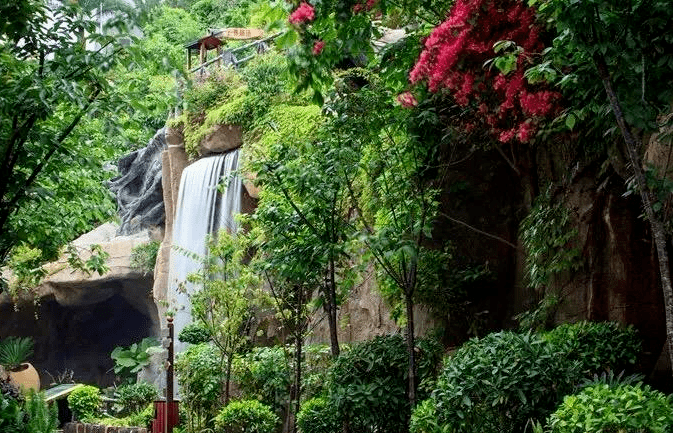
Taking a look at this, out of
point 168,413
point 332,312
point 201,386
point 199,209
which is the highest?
point 199,209

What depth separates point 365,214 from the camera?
11.5m

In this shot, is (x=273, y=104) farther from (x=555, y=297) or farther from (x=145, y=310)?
(x=145, y=310)

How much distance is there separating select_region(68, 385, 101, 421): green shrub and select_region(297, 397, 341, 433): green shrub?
8021 millimetres

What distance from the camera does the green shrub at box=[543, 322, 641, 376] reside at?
7164mm

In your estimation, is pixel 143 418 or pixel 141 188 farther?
pixel 141 188

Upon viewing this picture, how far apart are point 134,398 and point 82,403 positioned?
1100 millimetres

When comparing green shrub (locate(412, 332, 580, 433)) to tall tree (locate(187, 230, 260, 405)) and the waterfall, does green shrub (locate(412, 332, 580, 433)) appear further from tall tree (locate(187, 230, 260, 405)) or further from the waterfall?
the waterfall

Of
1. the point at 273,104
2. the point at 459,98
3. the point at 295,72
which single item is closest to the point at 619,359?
the point at 459,98

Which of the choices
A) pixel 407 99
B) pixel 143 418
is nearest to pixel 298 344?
pixel 407 99

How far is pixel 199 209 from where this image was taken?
17.6 metres

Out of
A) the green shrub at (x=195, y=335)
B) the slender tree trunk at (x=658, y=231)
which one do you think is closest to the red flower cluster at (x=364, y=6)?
the slender tree trunk at (x=658, y=231)

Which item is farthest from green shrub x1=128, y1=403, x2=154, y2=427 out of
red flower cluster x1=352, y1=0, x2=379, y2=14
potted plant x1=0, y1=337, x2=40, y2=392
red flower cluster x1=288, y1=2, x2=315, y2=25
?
red flower cluster x1=288, y1=2, x2=315, y2=25

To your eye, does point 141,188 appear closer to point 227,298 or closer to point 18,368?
point 18,368

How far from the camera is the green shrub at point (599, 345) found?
23.5 ft
